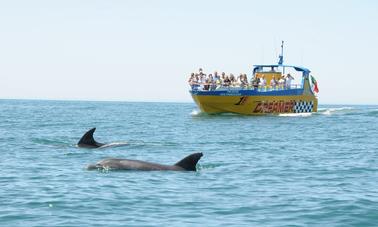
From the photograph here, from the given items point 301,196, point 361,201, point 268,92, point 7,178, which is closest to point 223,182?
point 301,196

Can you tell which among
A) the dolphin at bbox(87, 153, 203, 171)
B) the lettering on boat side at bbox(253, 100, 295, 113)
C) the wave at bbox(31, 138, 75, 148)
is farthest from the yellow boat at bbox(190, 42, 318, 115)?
the dolphin at bbox(87, 153, 203, 171)

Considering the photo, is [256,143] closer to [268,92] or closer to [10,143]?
[10,143]

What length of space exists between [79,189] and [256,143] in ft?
51.5

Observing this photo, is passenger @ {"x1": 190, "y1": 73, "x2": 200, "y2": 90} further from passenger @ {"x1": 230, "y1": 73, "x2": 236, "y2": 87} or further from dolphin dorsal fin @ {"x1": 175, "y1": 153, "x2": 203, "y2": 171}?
dolphin dorsal fin @ {"x1": 175, "y1": 153, "x2": 203, "y2": 171}

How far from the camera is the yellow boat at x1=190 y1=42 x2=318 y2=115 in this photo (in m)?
53.5

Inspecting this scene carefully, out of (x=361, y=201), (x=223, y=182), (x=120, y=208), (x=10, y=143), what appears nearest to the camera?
(x=120, y=208)

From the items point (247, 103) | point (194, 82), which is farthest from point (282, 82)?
point (194, 82)

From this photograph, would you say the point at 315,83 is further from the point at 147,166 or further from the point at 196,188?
the point at 196,188

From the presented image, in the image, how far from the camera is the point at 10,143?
29.1 metres

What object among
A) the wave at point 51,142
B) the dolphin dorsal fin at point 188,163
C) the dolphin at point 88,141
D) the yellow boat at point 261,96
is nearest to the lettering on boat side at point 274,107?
the yellow boat at point 261,96

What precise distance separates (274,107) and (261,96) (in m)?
2.39

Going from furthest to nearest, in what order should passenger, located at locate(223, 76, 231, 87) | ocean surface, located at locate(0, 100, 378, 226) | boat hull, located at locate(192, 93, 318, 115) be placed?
boat hull, located at locate(192, 93, 318, 115) → passenger, located at locate(223, 76, 231, 87) → ocean surface, located at locate(0, 100, 378, 226)

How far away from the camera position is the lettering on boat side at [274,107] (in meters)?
55.6

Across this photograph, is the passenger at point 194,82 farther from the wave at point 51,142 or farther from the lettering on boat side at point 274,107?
the wave at point 51,142
